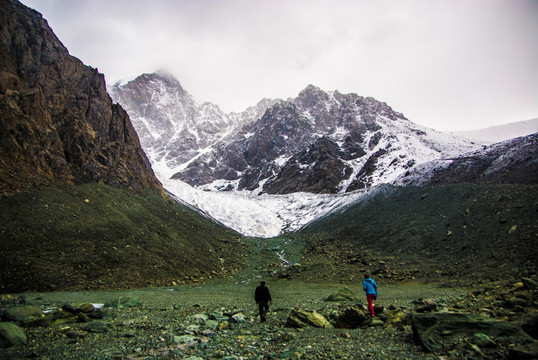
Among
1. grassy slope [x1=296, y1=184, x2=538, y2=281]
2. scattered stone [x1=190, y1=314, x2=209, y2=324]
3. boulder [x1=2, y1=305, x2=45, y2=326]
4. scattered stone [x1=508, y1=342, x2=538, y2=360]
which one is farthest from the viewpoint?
grassy slope [x1=296, y1=184, x2=538, y2=281]

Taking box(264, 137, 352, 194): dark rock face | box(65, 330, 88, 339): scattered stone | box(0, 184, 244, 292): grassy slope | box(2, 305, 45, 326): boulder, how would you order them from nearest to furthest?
box(65, 330, 88, 339): scattered stone → box(2, 305, 45, 326): boulder → box(0, 184, 244, 292): grassy slope → box(264, 137, 352, 194): dark rock face

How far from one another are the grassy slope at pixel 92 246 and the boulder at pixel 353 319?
79.0 feet

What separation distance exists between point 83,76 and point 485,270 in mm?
86435

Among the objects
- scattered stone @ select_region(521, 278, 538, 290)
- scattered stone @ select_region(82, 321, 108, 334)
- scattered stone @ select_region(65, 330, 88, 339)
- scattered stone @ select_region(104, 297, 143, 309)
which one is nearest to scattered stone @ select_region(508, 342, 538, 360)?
scattered stone @ select_region(521, 278, 538, 290)

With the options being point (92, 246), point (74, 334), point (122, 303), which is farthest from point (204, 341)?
point (92, 246)

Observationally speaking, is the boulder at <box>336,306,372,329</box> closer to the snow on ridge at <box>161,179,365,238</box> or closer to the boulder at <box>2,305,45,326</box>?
the boulder at <box>2,305,45,326</box>

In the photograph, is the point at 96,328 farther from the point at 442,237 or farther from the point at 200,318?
the point at 442,237

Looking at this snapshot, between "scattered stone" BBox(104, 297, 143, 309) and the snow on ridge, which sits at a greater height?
the snow on ridge

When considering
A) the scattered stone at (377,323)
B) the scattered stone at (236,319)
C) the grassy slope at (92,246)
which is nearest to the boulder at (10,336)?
the scattered stone at (236,319)

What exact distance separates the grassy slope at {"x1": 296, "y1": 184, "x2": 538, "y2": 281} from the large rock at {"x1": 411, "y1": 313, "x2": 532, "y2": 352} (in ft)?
59.9

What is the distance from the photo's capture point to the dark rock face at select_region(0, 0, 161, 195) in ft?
128

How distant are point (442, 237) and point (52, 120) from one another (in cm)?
6816

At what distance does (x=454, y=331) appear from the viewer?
29.7 feet

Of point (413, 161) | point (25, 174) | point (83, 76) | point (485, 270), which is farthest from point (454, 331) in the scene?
point (413, 161)
